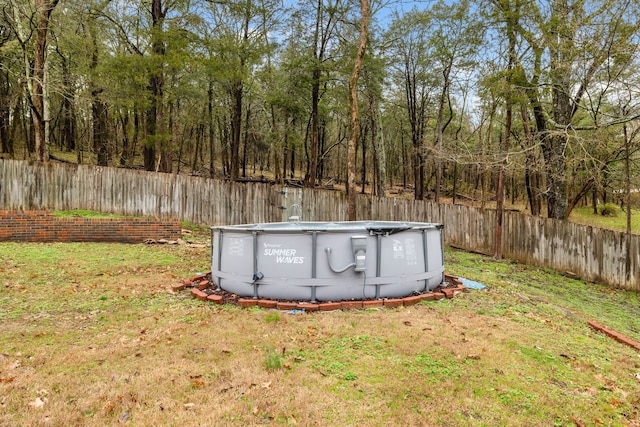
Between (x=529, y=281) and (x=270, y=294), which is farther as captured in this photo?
(x=529, y=281)

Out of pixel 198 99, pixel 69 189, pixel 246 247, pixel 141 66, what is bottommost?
pixel 246 247

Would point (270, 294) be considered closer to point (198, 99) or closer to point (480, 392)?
point (480, 392)

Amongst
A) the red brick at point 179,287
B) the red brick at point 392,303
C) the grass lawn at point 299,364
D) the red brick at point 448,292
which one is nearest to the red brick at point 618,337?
the grass lawn at point 299,364

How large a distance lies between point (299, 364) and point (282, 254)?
1.78 m

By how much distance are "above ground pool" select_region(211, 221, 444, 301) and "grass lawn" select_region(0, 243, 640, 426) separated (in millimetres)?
405

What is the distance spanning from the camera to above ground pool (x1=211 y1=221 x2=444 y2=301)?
184 inches

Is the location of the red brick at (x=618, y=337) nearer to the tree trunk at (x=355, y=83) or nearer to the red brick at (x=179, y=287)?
the red brick at (x=179, y=287)

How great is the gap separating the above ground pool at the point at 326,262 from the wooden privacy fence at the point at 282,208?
21.0 feet

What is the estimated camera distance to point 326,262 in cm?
468

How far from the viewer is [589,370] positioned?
3.23 meters

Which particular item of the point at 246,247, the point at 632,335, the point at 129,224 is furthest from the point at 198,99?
the point at 632,335

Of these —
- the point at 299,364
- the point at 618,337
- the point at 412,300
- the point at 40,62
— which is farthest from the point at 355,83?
the point at 40,62

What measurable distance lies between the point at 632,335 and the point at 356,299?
3903 millimetres

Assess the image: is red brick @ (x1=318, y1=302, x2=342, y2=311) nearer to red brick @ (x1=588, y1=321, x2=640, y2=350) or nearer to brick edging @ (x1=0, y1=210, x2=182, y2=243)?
red brick @ (x1=588, y1=321, x2=640, y2=350)
